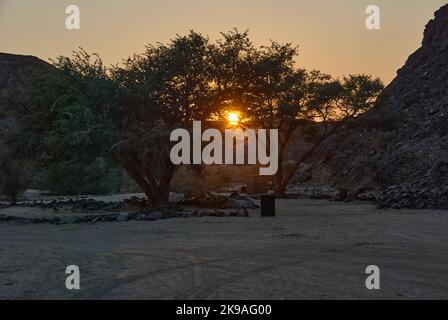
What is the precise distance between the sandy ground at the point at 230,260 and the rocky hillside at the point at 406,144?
11435 millimetres

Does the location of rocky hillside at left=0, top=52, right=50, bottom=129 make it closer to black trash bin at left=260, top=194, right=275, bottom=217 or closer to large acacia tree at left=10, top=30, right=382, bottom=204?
large acacia tree at left=10, top=30, right=382, bottom=204

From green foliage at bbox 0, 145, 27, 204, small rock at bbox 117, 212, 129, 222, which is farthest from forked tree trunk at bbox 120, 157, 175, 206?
green foliage at bbox 0, 145, 27, 204

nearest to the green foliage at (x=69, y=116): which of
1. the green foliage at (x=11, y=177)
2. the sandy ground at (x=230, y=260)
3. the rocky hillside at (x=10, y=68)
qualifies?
the sandy ground at (x=230, y=260)

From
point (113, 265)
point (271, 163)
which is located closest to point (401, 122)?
point (271, 163)

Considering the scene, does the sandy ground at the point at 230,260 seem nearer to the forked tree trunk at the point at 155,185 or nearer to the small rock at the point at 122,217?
the small rock at the point at 122,217

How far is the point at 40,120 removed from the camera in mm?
24250

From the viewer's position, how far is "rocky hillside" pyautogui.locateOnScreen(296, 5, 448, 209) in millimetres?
30639

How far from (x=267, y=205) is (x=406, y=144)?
95.9 feet

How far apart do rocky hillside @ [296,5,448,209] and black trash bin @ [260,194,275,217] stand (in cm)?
708

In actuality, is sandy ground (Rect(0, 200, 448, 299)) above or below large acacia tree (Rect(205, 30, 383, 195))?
below

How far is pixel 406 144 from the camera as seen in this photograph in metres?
47.3

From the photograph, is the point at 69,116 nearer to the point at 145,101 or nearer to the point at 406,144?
the point at 145,101

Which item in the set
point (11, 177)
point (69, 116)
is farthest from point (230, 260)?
point (11, 177)

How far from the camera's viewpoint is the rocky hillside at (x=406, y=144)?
30.6 m
